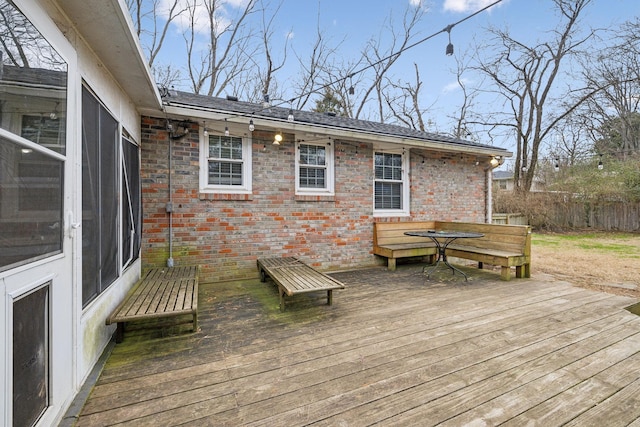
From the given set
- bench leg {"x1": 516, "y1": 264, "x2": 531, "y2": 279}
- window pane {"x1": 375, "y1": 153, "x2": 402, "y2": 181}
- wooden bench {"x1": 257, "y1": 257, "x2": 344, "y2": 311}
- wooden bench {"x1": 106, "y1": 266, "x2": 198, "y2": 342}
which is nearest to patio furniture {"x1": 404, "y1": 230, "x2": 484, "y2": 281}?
bench leg {"x1": 516, "y1": 264, "x2": 531, "y2": 279}

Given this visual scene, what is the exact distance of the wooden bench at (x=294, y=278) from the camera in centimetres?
344

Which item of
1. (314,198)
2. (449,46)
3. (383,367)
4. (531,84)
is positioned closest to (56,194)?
(383,367)

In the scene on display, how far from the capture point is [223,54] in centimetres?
1209

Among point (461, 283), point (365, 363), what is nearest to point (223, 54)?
point (461, 283)

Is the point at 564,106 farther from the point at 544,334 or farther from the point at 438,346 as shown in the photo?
the point at 438,346

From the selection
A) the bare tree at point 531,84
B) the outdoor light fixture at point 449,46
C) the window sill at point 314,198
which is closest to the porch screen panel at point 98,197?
the window sill at point 314,198

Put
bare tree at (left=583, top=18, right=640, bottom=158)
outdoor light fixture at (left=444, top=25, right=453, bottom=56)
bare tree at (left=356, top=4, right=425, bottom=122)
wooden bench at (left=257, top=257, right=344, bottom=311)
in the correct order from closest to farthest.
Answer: outdoor light fixture at (left=444, top=25, right=453, bottom=56)
wooden bench at (left=257, top=257, right=344, bottom=311)
bare tree at (left=583, top=18, right=640, bottom=158)
bare tree at (left=356, top=4, right=425, bottom=122)

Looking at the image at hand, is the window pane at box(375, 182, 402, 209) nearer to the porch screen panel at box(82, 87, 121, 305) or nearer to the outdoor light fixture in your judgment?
the outdoor light fixture

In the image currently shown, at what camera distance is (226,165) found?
4914 mm

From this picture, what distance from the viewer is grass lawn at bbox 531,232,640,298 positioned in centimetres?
495

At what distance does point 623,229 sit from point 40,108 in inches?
756

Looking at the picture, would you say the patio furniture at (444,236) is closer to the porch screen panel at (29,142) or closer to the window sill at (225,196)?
the window sill at (225,196)

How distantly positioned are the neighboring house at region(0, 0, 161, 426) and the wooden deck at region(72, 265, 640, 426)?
0.44 meters

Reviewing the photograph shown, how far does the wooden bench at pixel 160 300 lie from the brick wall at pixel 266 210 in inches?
29.9
